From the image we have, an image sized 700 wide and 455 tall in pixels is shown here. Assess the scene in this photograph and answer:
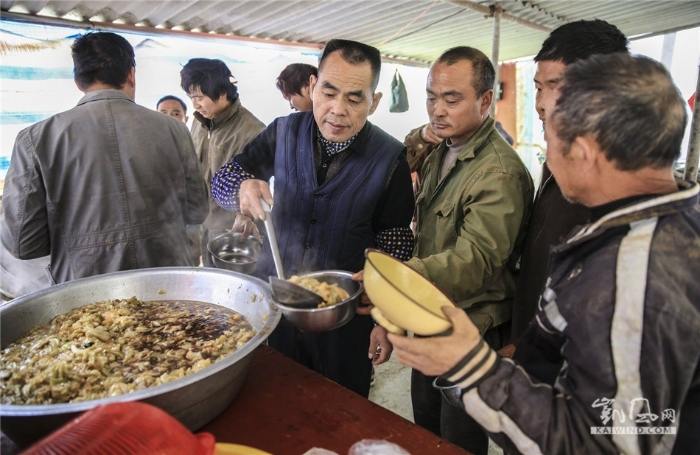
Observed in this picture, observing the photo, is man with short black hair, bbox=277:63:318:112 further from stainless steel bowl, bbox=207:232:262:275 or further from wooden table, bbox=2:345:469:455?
wooden table, bbox=2:345:469:455

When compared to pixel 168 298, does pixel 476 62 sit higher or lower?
higher

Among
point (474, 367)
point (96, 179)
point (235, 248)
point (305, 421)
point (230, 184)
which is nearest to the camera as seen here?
point (474, 367)

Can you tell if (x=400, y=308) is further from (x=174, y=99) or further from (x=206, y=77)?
(x=174, y=99)

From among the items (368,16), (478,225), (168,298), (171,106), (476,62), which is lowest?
(168,298)

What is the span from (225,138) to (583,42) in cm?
326

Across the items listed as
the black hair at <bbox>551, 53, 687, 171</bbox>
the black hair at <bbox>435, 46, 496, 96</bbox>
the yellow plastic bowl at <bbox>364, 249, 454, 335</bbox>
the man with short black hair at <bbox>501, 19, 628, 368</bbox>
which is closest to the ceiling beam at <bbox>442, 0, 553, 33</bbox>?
the black hair at <bbox>435, 46, 496, 96</bbox>

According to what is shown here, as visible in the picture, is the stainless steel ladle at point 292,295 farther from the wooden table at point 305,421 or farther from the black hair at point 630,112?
the black hair at point 630,112

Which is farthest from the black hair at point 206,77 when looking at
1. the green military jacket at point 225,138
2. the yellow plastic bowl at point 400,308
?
the yellow plastic bowl at point 400,308

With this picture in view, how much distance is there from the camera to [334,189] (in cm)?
228

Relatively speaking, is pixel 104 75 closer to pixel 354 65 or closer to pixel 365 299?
pixel 354 65

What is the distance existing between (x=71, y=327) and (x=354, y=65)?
1740 millimetres

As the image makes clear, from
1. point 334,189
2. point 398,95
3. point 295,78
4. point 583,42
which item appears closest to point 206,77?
point 295,78

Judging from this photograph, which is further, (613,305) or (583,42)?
(583,42)

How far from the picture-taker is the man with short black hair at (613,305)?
3.13 ft
